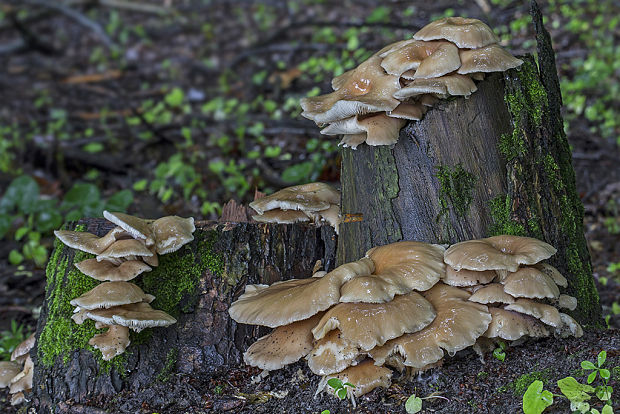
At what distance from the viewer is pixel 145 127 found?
471 inches

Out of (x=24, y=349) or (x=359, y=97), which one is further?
(x=24, y=349)

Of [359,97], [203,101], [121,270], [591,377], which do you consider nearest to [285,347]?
[121,270]

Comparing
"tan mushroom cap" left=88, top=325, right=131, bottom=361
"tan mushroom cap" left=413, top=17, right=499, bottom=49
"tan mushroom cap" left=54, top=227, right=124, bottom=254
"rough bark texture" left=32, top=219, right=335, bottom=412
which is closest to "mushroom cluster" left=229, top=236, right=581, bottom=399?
"rough bark texture" left=32, top=219, right=335, bottom=412

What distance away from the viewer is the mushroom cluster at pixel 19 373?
456 cm

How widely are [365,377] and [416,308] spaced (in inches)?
21.6

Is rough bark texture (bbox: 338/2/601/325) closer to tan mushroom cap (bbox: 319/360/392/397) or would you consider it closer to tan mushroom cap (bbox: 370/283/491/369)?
tan mushroom cap (bbox: 370/283/491/369)

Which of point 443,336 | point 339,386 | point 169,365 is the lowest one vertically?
point 169,365

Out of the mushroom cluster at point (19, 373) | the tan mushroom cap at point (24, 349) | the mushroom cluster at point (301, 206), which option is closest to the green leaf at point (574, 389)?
the mushroom cluster at point (301, 206)

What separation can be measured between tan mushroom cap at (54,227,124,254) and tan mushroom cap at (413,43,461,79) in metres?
2.42

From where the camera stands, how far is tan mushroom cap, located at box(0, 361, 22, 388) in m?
4.69

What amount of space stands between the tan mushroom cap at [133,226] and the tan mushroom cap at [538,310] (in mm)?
2480

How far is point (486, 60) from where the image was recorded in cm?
383

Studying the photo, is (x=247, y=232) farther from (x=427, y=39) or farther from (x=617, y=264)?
(x=617, y=264)

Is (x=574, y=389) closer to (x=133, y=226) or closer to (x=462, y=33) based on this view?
(x=462, y=33)
